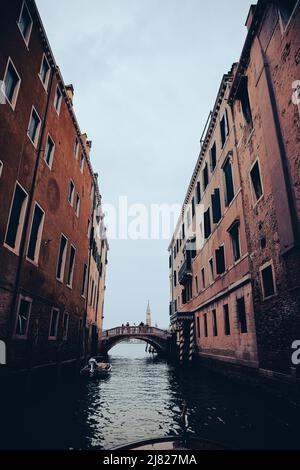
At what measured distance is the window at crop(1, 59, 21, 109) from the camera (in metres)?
8.05

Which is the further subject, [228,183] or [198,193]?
[198,193]

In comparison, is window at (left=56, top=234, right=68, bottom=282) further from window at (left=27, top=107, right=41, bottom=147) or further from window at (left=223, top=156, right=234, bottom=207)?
window at (left=223, top=156, right=234, bottom=207)

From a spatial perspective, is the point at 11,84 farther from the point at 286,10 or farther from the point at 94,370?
the point at 94,370

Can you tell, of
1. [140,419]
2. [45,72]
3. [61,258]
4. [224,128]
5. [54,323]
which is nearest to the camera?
[140,419]

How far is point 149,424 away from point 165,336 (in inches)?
964

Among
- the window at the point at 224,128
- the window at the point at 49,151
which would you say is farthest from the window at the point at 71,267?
the window at the point at 224,128

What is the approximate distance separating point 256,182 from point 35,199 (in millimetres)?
7626

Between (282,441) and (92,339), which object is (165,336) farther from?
(282,441)

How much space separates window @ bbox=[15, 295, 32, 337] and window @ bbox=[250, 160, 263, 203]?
26.9 feet

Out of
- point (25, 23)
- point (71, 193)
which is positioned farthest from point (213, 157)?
point (25, 23)

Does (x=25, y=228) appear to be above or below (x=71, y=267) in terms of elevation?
below

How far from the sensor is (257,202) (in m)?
9.33

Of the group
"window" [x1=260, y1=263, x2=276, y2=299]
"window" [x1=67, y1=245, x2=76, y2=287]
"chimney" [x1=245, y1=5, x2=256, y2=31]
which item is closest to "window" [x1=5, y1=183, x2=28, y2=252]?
"window" [x1=67, y1=245, x2=76, y2=287]

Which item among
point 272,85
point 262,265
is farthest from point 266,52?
point 262,265
